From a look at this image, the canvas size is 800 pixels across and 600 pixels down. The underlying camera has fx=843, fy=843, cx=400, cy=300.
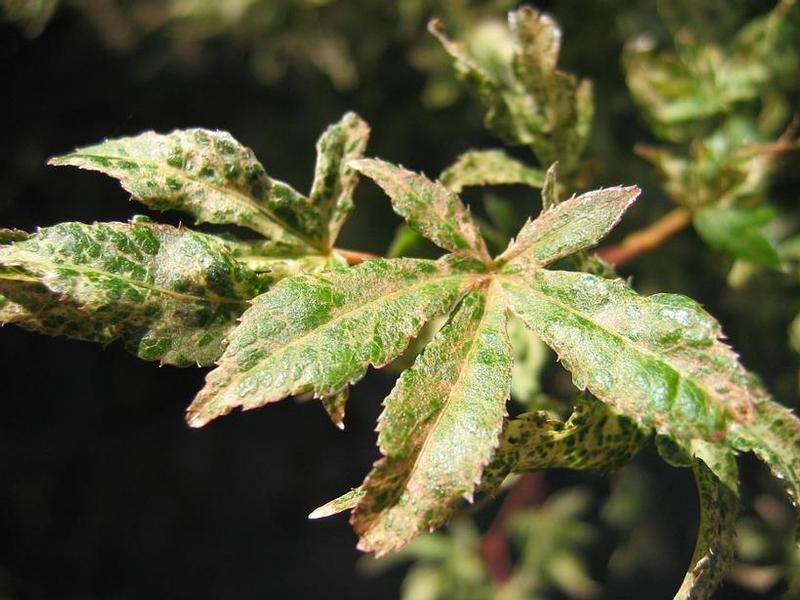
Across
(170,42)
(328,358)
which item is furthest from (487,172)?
(170,42)

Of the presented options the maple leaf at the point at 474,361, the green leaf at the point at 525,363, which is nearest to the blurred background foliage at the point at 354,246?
the green leaf at the point at 525,363

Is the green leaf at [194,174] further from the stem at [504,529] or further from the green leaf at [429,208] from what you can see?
the stem at [504,529]

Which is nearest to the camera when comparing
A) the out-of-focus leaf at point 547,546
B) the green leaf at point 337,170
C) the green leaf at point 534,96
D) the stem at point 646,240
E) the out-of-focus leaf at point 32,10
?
the green leaf at point 337,170

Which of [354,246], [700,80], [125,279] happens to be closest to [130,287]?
[125,279]

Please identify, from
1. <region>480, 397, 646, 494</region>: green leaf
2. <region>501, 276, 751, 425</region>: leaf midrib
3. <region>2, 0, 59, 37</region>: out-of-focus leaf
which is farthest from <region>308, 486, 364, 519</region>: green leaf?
<region>2, 0, 59, 37</region>: out-of-focus leaf

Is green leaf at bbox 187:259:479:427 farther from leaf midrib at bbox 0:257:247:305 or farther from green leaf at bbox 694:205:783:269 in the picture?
Result: green leaf at bbox 694:205:783:269

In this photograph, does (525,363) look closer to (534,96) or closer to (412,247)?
(412,247)
